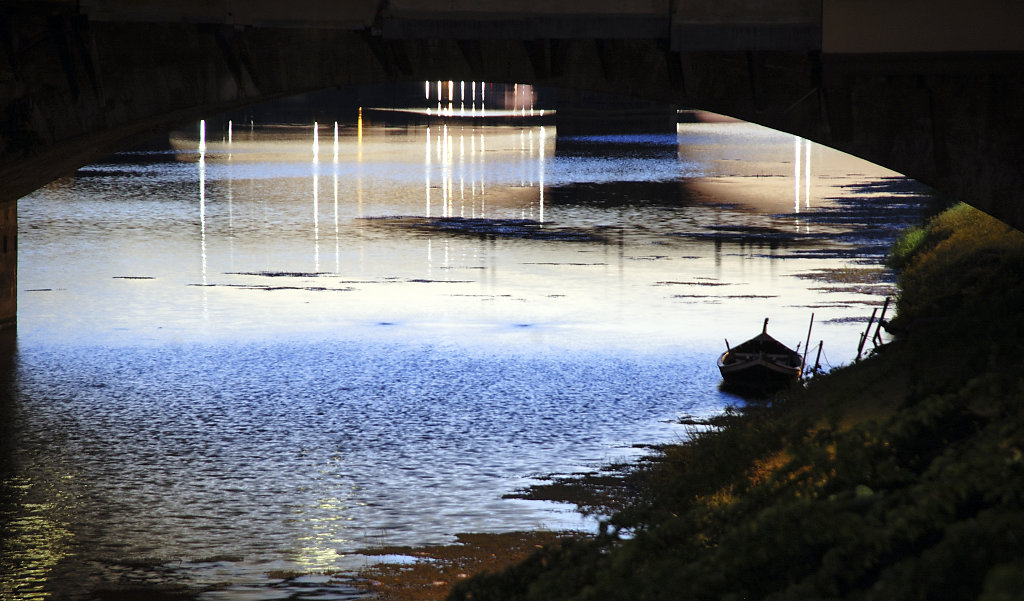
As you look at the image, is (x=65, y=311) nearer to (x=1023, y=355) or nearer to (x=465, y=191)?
(x=1023, y=355)

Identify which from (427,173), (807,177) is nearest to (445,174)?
(427,173)

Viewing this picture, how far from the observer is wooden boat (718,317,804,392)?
28.1 m

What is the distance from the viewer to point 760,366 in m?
28.2

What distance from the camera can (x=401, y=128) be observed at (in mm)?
130750

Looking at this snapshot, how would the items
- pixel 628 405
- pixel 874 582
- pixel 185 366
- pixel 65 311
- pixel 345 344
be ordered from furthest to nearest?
pixel 65 311 < pixel 345 344 < pixel 185 366 < pixel 628 405 < pixel 874 582

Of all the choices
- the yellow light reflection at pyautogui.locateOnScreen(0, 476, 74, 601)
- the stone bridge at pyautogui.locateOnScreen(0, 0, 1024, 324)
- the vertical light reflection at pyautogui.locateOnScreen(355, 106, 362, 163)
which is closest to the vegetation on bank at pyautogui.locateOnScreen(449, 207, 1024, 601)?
the stone bridge at pyautogui.locateOnScreen(0, 0, 1024, 324)

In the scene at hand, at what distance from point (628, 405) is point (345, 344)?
9432 millimetres

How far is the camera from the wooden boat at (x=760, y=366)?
2811 cm

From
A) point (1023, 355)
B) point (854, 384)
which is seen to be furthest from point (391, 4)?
point (1023, 355)

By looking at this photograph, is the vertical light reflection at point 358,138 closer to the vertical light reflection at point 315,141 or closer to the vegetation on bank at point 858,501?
the vertical light reflection at point 315,141

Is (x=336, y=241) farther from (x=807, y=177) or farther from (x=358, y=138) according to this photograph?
(x=358, y=138)

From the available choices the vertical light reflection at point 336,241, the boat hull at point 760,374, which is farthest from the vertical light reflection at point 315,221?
the boat hull at point 760,374

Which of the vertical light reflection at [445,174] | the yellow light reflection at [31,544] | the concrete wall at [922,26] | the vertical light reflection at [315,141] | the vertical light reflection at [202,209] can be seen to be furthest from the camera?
the vertical light reflection at [315,141]

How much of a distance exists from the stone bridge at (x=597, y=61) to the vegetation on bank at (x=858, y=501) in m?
3.08
